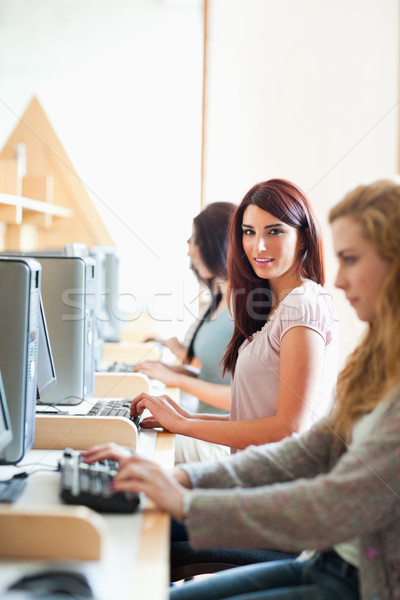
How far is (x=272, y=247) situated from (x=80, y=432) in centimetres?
65

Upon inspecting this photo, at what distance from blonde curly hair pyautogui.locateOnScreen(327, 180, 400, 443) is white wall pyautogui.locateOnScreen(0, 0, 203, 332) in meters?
2.83

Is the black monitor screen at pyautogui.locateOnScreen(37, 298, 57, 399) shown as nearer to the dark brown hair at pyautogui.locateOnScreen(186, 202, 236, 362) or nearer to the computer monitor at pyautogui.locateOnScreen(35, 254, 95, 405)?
the computer monitor at pyautogui.locateOnScreen(35, 254, 95, 405)

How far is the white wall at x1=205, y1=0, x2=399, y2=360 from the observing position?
10.3ft

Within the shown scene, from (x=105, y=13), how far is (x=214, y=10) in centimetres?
81

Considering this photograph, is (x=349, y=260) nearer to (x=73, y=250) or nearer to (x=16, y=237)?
(x=73, y=250)

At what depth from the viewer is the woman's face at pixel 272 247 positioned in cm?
155

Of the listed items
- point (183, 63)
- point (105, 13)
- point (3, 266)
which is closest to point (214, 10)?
point (183, 63)

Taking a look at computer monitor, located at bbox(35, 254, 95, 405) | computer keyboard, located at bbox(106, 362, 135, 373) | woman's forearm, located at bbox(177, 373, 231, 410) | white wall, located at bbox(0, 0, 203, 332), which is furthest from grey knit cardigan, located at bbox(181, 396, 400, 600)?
white wall, located at bbox(0, 0, 203, 332)

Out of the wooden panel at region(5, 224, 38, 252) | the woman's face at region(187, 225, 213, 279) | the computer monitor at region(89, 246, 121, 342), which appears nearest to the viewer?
the woman's face at region(187, 225, 213, 279)

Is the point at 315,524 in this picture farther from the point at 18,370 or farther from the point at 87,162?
the point at 87,162

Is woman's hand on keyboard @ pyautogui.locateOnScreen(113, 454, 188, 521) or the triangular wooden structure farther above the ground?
the triangular wooden structure

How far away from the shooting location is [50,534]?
79 centimetres

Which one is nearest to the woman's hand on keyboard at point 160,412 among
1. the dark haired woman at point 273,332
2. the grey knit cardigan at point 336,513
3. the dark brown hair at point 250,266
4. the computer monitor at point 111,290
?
the dark haired woman at point 273,332

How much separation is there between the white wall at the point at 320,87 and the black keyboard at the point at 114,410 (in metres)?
1.72
